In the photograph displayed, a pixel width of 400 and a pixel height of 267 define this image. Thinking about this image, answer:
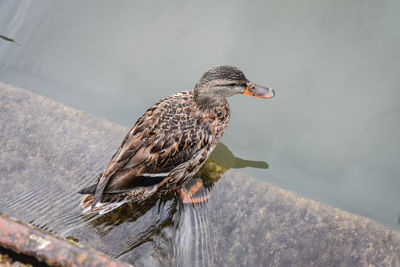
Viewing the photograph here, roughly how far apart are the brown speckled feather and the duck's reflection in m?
0.14

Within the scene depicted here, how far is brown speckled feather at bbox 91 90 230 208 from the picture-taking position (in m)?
2.23

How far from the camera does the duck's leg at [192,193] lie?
102 inches

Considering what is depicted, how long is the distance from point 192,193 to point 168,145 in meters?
0.50

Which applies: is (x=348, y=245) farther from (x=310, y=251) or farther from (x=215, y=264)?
(x=215, y=264)

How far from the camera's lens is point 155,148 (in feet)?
7.61

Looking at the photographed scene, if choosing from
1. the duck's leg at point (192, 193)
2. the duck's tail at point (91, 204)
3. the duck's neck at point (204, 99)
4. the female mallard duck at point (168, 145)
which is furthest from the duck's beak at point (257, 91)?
the duck's tail at point (91, 204)

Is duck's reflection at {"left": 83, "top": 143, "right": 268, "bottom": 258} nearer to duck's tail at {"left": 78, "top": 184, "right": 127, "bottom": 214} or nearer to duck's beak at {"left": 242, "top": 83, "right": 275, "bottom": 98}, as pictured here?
duck's tail at {"left": 78, "top": 184, "right": 127, "bottom": 214}

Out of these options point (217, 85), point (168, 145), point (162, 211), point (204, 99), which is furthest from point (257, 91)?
point (162, 211)

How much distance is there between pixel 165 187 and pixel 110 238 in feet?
1.62

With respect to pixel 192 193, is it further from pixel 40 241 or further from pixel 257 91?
pixel 40 241

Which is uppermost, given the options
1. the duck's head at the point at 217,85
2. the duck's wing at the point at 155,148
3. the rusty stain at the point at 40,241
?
the duck's head at the point at 217,85

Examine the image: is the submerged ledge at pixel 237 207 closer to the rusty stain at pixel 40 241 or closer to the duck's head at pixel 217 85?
the duck's head at pixel 217 85

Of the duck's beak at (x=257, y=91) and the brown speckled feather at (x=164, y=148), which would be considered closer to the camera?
the brown speckled feather at (x=164, y=148)

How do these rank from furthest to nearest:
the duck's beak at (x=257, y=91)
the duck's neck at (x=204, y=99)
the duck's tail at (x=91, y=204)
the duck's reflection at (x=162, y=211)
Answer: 1. the duck's beak at (x=257, y=91)
2. the duck's neck at (x=204, y=99)
3. the duck's reflection at (x=162, y=211)
4. the duck's tail at (x=91, y=204)
